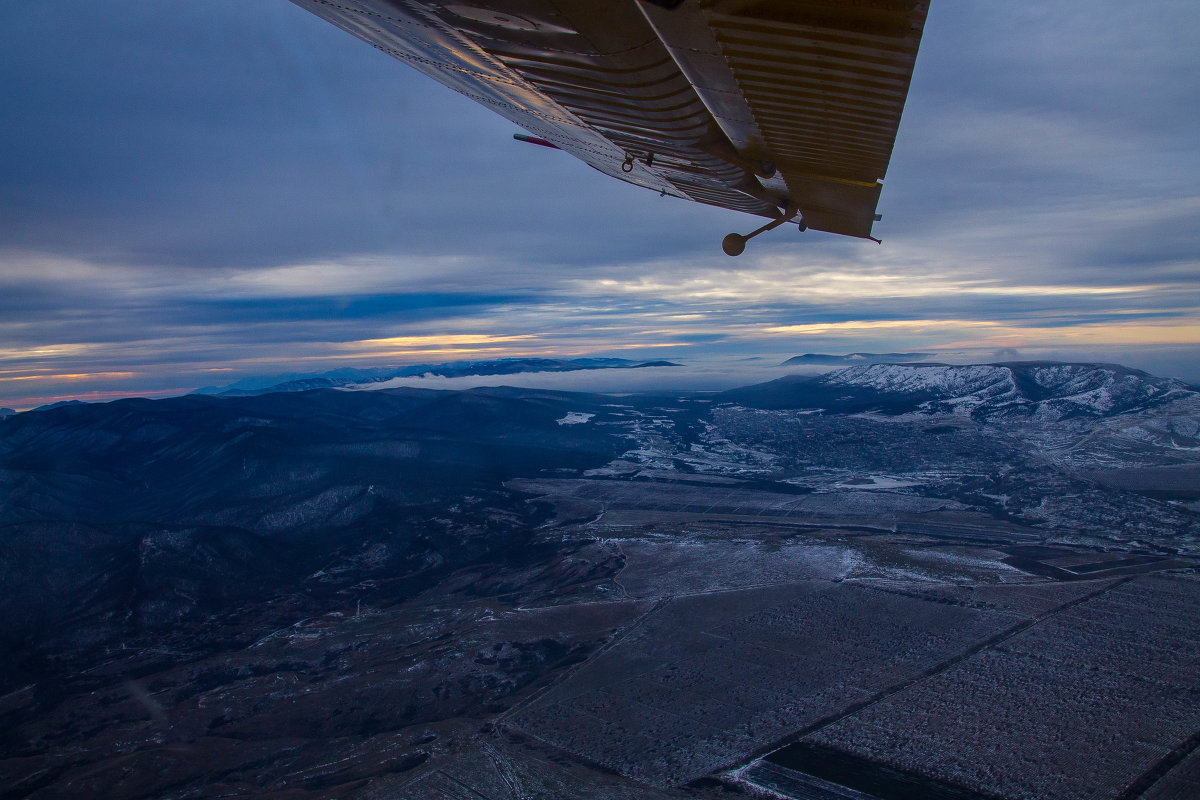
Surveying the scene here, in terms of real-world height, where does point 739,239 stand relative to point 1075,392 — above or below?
above

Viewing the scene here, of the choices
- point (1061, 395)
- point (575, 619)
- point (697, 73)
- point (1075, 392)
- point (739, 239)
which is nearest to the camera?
point (697, 73)

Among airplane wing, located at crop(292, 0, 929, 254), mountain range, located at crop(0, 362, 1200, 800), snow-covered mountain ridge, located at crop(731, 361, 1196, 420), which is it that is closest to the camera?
airplane wing, located at crop(292, 0, 929, 254)

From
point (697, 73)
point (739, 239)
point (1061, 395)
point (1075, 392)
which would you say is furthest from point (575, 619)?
point (1075, 392)

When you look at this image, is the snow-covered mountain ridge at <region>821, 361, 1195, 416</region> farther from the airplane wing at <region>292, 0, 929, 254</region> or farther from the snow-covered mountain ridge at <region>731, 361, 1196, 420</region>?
the airplane wing at <region>292, 0, 929, 254</region>

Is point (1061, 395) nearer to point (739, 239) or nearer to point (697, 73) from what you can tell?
point (739, 239)

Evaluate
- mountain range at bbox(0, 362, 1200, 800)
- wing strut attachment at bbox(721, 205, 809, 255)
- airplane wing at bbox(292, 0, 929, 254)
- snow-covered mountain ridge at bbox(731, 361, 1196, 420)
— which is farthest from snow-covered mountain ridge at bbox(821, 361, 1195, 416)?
airplane wing at bbox(292, 0, 929, 254)

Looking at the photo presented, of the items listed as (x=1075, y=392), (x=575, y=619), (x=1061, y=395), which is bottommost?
(x=575, y=619)

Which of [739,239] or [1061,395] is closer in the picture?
[739,239]

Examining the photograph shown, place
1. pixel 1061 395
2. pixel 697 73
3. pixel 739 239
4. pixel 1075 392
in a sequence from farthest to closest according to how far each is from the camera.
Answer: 1. pixel 1075 392
2. pixel 1061 395
3. pixel 739 239
4. pixel 697 73
